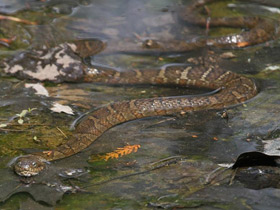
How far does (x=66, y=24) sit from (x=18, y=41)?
1.43 meters

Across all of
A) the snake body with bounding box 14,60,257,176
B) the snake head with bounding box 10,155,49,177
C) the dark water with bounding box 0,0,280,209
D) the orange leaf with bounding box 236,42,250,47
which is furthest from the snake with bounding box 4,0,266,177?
the orange leaf with bounding box 236,42,250,47

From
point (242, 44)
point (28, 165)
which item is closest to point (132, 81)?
point (242, 44)

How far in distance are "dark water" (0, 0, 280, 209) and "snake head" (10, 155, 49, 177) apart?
0.42 feet

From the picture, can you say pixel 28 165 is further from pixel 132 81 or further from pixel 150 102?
pixel 132 81

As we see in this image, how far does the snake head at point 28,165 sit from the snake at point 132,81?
1.85 ft

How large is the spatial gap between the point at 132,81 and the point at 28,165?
12.0ft

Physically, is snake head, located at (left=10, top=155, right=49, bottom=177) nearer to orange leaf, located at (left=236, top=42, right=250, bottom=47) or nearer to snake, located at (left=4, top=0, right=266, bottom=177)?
snake, located at (left=4, top=0, right=266, bottom=177)

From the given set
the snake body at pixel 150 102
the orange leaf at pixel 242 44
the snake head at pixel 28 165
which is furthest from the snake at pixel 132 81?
the orange leaf at pixel 242 44

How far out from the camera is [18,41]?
10.3m

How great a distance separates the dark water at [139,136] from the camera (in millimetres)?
4973

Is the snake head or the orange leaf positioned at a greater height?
the orange leaf

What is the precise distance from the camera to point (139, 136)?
6703 millimetres

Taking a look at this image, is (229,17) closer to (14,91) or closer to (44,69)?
(44,69)

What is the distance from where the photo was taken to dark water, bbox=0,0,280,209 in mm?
4973
